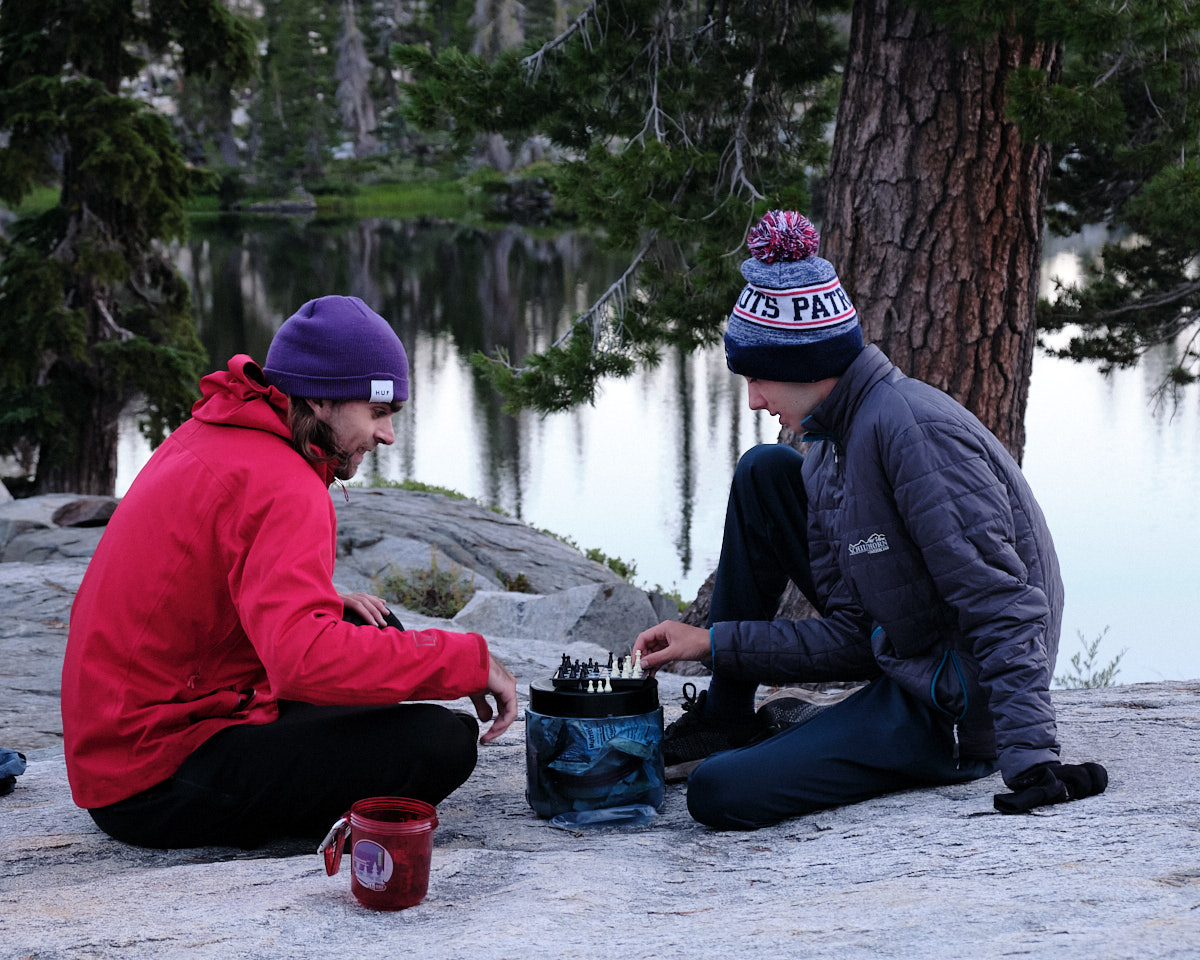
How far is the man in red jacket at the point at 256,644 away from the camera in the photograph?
2.52m

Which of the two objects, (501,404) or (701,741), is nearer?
(701,741)

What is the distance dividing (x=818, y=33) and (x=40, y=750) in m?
5.02

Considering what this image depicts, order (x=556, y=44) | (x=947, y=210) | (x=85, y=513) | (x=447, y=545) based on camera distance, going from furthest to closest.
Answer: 1. (x=85, y=513)
2. (x=447, y=545)
3. (x=556, y=44)
4. (x=947, y=210)

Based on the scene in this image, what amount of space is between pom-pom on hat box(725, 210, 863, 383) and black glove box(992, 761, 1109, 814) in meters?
1.01

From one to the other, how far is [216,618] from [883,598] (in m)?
1.53

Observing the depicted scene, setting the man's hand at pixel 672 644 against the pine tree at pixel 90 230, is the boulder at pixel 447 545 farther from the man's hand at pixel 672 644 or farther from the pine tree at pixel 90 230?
the man's hand at pixel 672 644

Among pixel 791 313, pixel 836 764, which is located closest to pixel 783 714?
pixel 836 764

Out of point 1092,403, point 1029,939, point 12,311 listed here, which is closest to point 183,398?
point 12,311

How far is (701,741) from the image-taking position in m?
3.41

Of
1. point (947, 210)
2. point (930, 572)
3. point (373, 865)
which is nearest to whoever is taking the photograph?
point (373, 865)

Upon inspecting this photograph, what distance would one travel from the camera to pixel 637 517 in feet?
46.4

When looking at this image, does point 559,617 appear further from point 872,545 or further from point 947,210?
point 872,545

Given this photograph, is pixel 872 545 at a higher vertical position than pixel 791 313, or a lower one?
lower

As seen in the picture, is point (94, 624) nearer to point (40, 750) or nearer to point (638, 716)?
point (638, 716)
